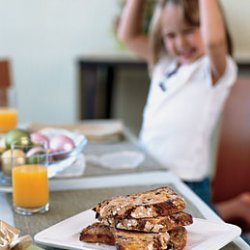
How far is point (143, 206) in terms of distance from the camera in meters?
0.79

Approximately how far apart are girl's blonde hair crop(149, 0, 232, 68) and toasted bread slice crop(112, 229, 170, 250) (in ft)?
3.23

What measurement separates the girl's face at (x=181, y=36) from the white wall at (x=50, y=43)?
158cm

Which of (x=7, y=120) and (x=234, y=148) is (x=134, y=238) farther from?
(x=234, y=148)

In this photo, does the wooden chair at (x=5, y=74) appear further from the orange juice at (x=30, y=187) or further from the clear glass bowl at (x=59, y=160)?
the orange juice at (x=30, y=187)

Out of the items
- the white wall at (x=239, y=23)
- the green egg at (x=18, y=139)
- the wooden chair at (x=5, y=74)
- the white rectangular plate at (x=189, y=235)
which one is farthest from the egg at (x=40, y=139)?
the white wall at (x=239, y=23)

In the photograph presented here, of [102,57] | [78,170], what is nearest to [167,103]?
[78,170]

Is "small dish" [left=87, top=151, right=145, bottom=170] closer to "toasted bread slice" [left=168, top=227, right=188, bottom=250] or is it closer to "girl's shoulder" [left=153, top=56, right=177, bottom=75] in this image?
"girl's shoulder" [left=153, top=56, right=177, bottom=75]

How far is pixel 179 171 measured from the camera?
158cm

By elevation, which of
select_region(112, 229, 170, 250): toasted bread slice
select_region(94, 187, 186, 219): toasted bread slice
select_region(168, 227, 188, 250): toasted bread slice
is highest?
select_region(94, 187, 186, 219): toasted bread slice

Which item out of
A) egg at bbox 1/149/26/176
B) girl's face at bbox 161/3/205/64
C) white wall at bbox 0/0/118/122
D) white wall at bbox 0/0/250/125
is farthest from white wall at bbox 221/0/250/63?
egg at bbox 1/149/26/176

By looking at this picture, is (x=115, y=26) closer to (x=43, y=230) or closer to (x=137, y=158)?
(x=137, y=158)

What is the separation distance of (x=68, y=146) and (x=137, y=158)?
28cm

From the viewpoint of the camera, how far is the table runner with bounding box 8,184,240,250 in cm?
96

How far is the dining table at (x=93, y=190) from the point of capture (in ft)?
3.09
